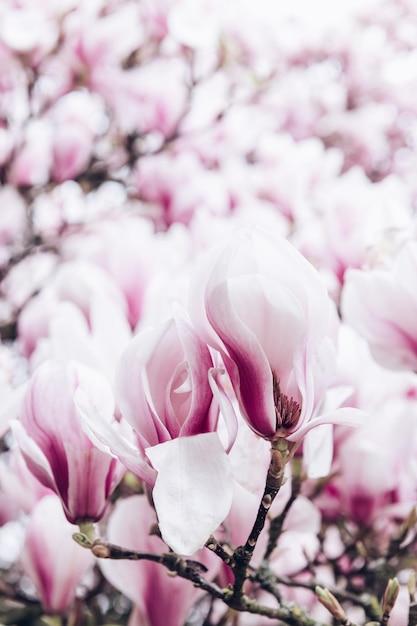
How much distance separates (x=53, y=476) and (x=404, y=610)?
10.8 inches

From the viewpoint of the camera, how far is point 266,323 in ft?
1.40

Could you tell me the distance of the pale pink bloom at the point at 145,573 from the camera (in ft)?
1.97

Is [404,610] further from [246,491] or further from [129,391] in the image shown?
[129,391]

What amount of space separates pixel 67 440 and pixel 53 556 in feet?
0.76

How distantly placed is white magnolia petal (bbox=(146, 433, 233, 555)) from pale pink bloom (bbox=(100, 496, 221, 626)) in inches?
6.6

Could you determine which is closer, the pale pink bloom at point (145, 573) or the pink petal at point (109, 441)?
the pink petal at point (109, 441)

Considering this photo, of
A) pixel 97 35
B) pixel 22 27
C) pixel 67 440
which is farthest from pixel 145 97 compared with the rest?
pixel 67 440

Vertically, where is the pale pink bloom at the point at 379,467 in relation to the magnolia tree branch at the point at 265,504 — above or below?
below

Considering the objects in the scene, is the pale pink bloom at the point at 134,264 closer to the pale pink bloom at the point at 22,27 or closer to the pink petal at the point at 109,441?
the pink petal at the point at 109,441

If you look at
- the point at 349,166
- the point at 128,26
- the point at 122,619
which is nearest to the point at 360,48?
the point at 349,166

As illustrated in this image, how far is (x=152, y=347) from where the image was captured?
46 centimetres

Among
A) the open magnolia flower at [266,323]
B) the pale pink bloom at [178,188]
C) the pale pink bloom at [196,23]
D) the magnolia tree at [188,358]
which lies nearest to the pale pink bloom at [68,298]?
the magnolia tree at [188,358]

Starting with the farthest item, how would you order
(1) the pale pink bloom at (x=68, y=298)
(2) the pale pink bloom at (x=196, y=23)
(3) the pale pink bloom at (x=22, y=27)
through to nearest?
(2) the pale pink bloom at (x=196, y=23) < (3) the pale pink bloom at (x=22, y=27) < (1) the pale pink bloom at (x=68, y=298)


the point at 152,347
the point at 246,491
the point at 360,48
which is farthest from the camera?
the point at 360,48
